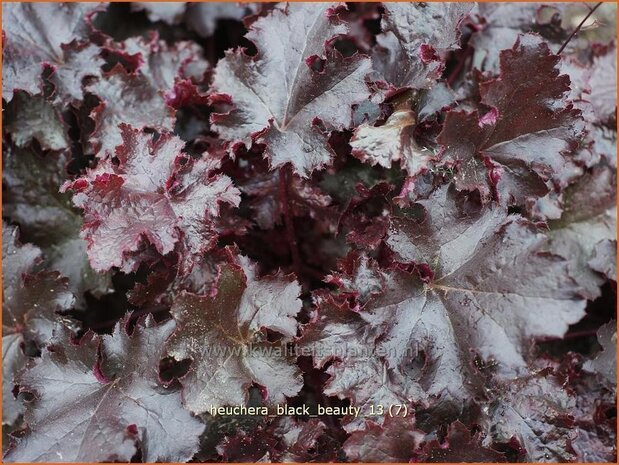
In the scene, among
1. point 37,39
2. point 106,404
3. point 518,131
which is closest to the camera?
point 106,404

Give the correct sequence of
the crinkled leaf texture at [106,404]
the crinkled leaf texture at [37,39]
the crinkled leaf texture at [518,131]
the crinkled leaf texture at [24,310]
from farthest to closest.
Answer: the crinkled leaf texture at [37,39] < the crinkled leaf texture at [24,310] < the crinkled leaf texture at [518,131] < the crinkled leaf texture at [106,404]

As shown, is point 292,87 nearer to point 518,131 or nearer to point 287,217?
point 287,217

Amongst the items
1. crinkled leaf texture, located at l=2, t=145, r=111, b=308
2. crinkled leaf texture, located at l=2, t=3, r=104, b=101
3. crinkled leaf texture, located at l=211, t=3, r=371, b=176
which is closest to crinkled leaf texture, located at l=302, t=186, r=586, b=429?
crinkled leaf texture, located at l=211, t=3, r=371, b=176

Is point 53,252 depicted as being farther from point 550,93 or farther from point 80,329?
point 550,93

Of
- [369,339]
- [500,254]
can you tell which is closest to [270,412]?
[369,339]

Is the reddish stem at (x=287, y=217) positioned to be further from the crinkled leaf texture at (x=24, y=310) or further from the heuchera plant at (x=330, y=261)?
the crinkled leaf texture at (x=24, y=310)

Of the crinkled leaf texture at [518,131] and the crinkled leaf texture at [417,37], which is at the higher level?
the crinkled leaf texture at [417,37]

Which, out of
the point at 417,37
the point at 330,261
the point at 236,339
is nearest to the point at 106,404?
the point at 236,339

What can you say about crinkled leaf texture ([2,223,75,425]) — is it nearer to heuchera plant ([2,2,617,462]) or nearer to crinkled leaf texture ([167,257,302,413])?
heuchera plant ([2,2,617,462])

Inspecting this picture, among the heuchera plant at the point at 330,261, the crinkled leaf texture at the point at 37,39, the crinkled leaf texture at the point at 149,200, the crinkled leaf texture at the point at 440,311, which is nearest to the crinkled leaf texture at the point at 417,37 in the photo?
the heuchera plant at the point at 330,261
